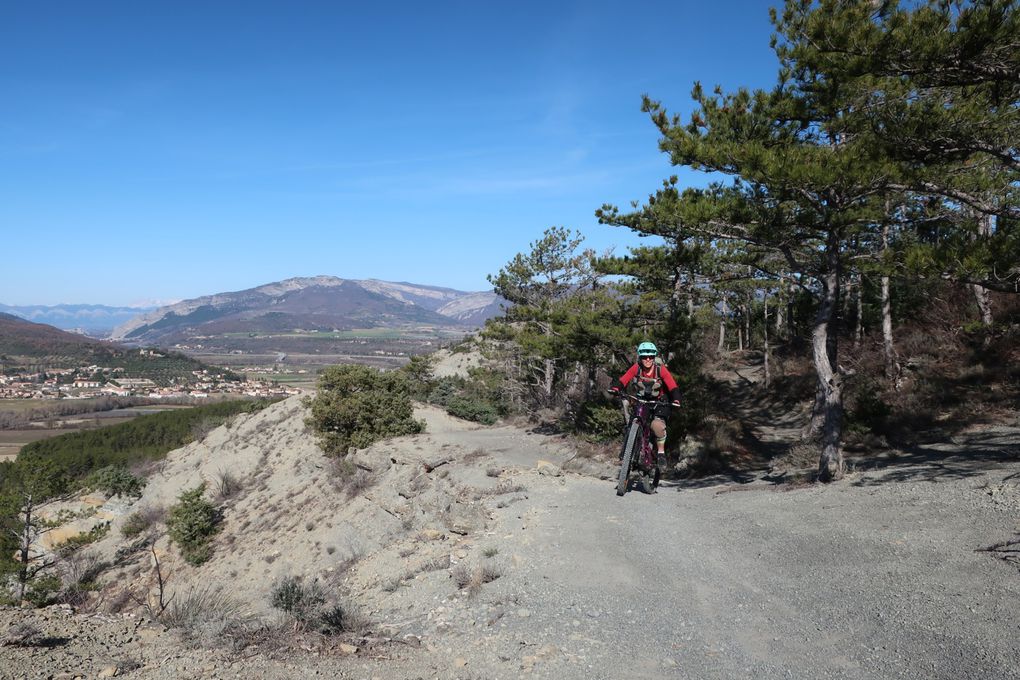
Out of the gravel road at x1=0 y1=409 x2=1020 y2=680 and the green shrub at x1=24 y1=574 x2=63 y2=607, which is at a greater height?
the gravel road at x1=0 y1=409 x2=1020 y2=680

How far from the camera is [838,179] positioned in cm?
769

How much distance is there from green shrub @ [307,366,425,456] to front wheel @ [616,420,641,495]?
14.4 meters

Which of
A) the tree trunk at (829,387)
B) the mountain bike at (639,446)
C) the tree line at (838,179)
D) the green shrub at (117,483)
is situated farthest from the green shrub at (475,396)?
the mountain bike at (639,446)

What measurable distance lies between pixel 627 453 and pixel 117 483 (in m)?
34.5

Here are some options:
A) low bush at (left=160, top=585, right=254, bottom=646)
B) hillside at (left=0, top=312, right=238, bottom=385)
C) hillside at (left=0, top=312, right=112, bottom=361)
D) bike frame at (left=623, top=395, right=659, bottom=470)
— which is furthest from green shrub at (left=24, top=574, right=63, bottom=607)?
hillside at (left=0, top=312, right=112, bottom=361)

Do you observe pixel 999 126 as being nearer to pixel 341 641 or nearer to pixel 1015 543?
pixel 1015 543

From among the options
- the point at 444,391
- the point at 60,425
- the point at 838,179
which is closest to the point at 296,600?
the point at 838,179

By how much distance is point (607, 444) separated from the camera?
50.4ft

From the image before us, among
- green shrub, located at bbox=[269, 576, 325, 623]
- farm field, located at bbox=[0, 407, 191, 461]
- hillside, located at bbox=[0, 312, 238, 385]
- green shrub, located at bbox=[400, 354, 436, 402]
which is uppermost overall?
green shrub, located at bbox=[269, 576, 325, 623]

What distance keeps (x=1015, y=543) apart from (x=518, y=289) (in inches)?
896

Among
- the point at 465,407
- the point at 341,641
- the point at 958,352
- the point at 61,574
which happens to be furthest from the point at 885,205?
the point at 61,574

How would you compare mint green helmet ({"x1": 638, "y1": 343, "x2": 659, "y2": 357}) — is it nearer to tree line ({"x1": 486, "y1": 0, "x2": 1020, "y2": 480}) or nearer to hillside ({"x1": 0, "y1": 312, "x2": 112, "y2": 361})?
tree line ({"x1": 486, "y1": 0, "x2": 1020, "y2": 480})

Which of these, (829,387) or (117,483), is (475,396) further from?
(829,387)

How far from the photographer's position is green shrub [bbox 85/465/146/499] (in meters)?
31.7
